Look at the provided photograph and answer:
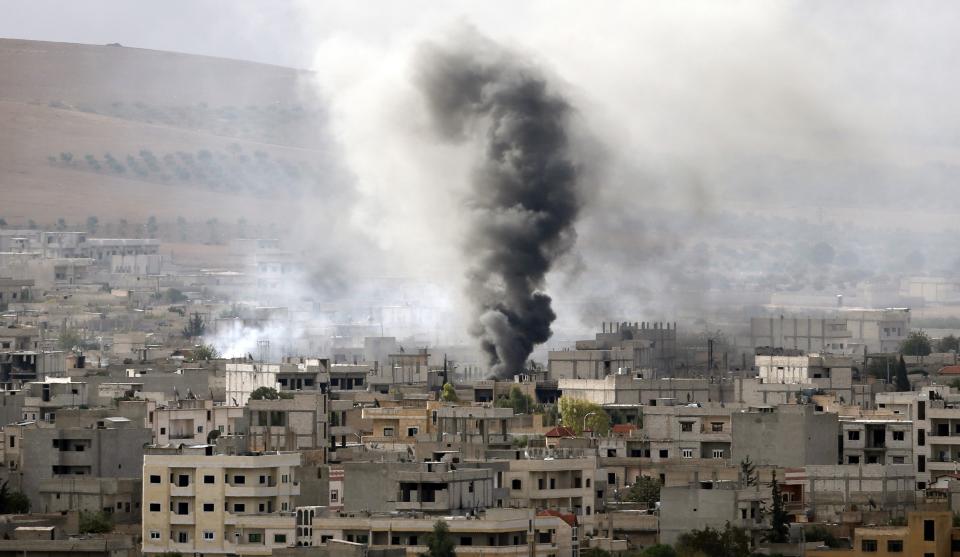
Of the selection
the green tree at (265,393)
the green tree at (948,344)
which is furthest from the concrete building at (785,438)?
the green tree at (948,344)

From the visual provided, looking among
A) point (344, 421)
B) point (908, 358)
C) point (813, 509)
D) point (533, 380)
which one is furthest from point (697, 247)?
point (813, 509)

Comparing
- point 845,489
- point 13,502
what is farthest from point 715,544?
point 13,502

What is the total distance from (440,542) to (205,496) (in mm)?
6538

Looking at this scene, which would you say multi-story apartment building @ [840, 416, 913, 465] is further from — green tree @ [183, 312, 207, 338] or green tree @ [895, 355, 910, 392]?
green tree @ [183, 312, 207, 338]

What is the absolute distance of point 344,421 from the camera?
56812 mm

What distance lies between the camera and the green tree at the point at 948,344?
116m

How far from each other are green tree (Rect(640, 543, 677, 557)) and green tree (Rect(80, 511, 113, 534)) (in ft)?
23.9

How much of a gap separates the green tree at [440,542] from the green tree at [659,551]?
3666 millimetres

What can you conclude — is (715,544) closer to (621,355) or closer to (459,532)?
(459,532)

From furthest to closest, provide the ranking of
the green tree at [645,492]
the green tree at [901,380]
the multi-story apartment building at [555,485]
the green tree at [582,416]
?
1. the green tree at [901,380]
2. the green tree at [582,416]
3. the green tree at [645,492]
4. the multi-story apartment building at [555,485]

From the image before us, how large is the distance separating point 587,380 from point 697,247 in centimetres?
8759

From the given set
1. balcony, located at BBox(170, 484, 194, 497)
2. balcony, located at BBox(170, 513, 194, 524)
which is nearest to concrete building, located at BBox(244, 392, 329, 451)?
balcony, located at BBox(170, 484, 194, 497)

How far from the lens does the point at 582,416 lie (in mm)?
66125

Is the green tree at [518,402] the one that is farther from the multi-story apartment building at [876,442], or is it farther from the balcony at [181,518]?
the balcony at [181,518]
